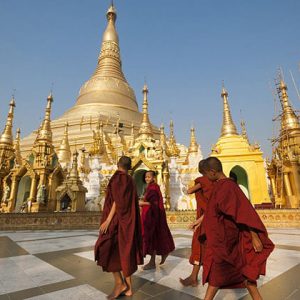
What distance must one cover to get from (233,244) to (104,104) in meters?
36.1

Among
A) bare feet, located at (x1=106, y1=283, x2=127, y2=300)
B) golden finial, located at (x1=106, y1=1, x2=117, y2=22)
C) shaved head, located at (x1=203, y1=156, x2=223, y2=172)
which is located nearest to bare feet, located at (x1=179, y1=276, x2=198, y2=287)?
bare feet, located at (x1=106, y1=283, x2=127, y2=300)

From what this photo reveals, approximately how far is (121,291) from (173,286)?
751mm

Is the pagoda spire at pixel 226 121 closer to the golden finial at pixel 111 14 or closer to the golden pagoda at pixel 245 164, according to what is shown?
the golden pagoda at pixel 245 164

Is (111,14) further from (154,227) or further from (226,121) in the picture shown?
(154,227)

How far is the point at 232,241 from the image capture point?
91.7 inches

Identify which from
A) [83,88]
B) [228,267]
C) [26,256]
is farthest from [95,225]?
[83,88]

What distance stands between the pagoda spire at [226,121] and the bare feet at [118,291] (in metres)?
20.7

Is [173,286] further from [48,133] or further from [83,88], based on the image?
[83,88]

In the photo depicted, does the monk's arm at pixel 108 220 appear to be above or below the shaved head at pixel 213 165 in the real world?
below

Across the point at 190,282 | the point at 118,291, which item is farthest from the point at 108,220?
the point at 190,282

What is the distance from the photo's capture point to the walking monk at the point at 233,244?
223 cm

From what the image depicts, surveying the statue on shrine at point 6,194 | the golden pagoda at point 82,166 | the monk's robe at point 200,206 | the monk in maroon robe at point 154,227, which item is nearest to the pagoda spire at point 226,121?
the golden pagoda at point 82,166

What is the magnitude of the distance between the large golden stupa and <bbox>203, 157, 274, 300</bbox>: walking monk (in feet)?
90.5

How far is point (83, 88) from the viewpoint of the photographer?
4100 centimetres
